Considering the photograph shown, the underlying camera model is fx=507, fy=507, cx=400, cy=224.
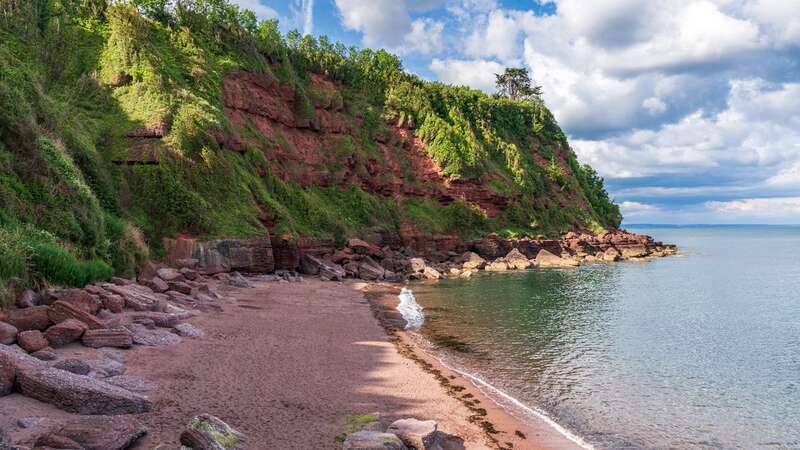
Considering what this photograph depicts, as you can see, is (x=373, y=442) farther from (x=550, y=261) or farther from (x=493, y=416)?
(x=550, y=261)

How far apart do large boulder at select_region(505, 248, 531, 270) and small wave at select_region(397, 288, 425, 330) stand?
24.3 m

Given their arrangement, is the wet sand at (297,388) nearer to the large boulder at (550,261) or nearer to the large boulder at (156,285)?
the large boulder at (156,285)

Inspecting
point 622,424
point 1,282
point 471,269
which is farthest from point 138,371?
point 471,269

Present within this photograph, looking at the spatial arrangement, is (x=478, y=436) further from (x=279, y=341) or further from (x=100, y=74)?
(x=100, y=74)

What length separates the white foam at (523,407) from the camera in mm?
11703

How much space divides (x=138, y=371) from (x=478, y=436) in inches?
→ 298

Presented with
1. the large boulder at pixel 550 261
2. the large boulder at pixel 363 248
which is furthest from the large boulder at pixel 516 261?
the large boulder at pixel 363 248

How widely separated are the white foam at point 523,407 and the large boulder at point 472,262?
124ft

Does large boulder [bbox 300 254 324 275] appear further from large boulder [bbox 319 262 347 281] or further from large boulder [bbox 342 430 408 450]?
large boulder [bbox 342 430 408 450]

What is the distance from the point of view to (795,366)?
62.1ft

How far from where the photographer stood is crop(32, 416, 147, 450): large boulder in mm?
6781

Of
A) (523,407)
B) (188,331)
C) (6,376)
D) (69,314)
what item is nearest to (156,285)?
(188,331)

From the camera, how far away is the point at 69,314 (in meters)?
12.3

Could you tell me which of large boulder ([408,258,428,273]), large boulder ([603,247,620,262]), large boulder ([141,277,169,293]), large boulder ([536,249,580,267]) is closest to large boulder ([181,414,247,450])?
large boulder ([141,277,169,293])
